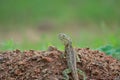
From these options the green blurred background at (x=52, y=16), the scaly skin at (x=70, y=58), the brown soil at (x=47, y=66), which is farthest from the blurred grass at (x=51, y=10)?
the scaly skin at (x=70, y=58)

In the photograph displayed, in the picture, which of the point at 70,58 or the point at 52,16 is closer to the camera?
the point at 70,58

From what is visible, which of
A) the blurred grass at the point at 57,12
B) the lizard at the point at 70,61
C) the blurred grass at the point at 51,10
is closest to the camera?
the lizard at the point at 70,61

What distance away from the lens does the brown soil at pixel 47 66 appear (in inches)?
220

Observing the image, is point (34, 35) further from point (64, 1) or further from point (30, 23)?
point (64, 1)

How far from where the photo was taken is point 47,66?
5652mm

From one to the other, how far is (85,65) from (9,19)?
9350mm

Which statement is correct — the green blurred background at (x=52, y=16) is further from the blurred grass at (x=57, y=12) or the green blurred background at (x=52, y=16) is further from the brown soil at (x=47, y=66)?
the brown soil at (x=47, y=66)

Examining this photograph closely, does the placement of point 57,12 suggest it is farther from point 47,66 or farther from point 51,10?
point 47,66

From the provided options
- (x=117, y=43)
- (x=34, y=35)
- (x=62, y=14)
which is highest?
(x=62, y=14)

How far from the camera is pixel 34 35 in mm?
14102

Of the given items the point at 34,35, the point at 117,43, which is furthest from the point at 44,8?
the point at 117,43

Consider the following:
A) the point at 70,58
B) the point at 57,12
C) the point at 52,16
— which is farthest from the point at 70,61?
the point at 52,16

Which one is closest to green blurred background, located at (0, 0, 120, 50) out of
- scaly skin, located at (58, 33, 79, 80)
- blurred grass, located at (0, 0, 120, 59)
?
blurred grass, located at (0, 0, 120, 59)

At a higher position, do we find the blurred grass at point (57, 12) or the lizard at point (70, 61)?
the blurred grass at point (57, 12)
